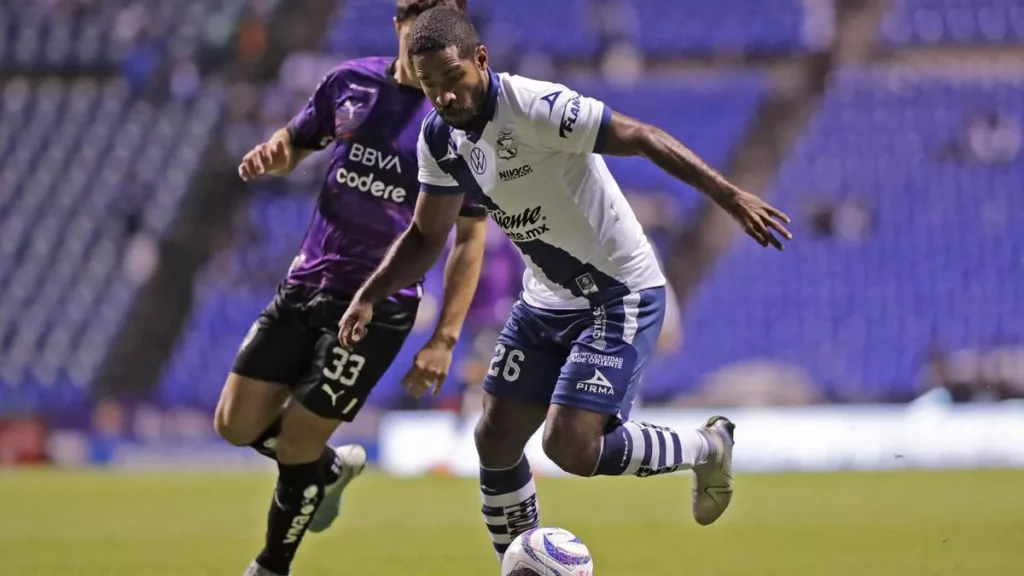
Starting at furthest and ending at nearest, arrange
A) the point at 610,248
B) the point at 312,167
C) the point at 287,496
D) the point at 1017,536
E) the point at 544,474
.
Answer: the point at 312,167, the point at 544,474, the point at 1017,536, the point at 287,496, the point at 610,248

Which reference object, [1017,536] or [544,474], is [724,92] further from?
[1017,536]

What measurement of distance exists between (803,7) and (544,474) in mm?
12623

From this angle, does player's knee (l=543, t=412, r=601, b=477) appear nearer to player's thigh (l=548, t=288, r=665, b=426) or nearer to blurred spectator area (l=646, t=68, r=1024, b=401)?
player's thigh (l=548, t=288, r=665, b=426)

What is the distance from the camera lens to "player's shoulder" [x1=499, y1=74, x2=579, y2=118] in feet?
18.5

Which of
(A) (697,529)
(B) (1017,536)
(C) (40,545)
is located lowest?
(C) (40,545)

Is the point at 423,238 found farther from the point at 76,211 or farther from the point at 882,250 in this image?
the point at 76,211

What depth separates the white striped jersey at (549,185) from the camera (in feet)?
18.5

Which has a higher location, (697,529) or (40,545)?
(697,529)

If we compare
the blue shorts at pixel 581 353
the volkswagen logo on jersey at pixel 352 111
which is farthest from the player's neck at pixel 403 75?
the blue shorts at pixel 581 353

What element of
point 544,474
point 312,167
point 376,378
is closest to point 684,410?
point 544,474

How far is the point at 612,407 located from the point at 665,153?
3.59 feet

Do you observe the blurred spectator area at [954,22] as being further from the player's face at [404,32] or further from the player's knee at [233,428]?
the player's knee at [233,428]

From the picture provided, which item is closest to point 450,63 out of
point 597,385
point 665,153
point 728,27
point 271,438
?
point 665,153

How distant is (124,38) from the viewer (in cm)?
2523
